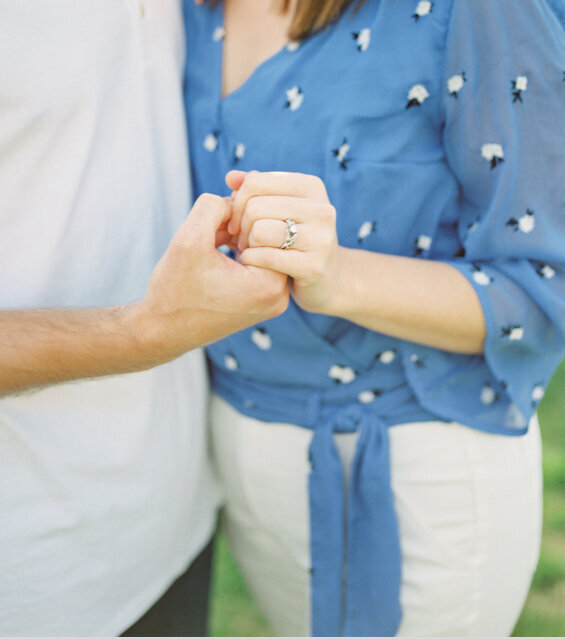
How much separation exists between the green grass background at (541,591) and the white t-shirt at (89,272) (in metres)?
0.90

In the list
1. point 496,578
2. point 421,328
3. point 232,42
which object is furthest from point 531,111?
point 496,578

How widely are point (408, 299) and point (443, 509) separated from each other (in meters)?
0.41

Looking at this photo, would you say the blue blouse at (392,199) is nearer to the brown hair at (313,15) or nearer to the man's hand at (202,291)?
the brown hair at (313,15)

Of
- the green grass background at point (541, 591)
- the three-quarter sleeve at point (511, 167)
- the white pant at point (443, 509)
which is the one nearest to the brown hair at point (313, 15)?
the three-quarter sleeve at point (511, 167)

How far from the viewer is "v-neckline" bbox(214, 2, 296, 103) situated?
1.13 meters

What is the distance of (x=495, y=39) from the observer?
96cm

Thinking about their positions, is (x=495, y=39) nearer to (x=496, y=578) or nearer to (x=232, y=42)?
(x=232, y=42)

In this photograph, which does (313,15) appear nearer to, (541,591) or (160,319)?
(160,319)

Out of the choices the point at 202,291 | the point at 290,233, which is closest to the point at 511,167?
the point at 290,233

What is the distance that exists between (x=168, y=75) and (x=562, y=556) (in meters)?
2.12

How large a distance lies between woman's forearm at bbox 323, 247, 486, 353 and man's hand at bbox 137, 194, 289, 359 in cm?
13

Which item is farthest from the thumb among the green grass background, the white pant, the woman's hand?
the green grass background

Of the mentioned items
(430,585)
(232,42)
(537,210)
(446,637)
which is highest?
(232,42)

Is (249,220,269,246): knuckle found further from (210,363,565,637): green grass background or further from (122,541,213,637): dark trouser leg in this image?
(210,363,565,637): green grass background
